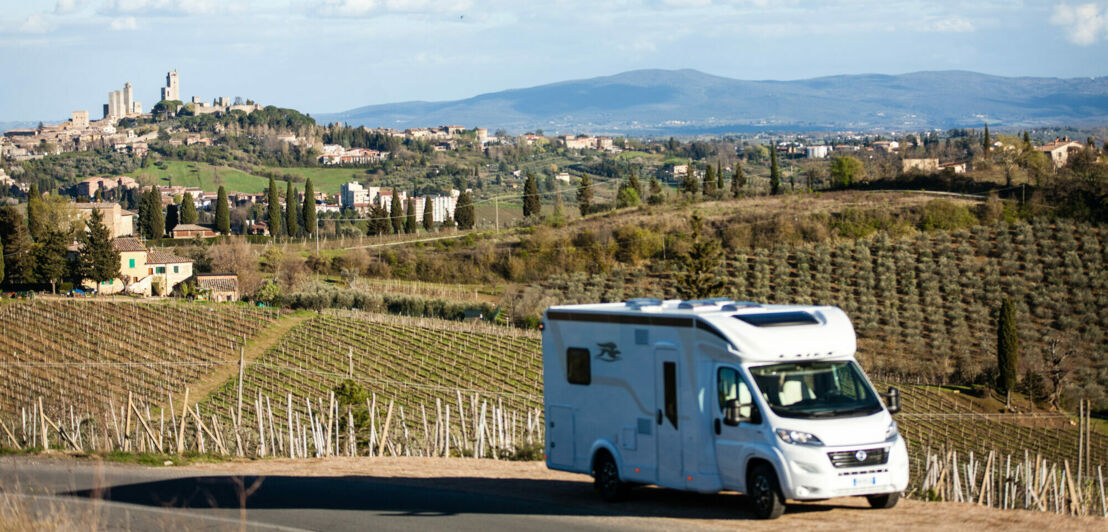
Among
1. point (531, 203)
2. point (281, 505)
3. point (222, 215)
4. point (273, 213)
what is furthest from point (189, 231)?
point (281, 505)

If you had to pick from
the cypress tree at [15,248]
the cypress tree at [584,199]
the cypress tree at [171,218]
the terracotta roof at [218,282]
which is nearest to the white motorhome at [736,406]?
the terracotta roof at [218,282]

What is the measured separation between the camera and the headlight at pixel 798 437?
10.5 metres

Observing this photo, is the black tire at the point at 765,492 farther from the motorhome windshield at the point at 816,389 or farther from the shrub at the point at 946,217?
the shrub at the point at 946,217

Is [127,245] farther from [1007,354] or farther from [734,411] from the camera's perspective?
[734,411]

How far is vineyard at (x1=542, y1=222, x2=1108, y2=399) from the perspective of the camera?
47.9 metres

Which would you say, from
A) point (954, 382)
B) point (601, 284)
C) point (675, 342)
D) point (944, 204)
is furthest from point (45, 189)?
point (675, 342)

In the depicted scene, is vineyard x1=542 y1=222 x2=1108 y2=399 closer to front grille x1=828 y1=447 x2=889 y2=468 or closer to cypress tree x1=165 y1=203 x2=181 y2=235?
front grille x1=828 y1=447 x2=889 y2=468

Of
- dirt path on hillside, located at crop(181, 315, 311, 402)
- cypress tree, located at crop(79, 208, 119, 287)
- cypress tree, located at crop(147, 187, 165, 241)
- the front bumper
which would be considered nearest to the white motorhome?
the front bumper

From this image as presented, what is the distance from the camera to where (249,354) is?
45844 mm

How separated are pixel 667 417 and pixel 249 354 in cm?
3677

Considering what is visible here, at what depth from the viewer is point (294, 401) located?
38.0 meters

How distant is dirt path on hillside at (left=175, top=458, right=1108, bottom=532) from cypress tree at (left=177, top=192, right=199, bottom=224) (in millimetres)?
83059

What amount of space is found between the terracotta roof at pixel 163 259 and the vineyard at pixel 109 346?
21584 mm

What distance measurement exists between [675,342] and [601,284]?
5426 cm
